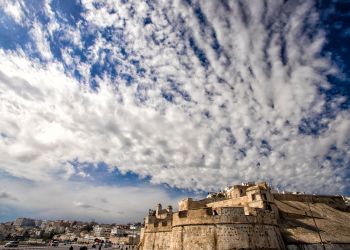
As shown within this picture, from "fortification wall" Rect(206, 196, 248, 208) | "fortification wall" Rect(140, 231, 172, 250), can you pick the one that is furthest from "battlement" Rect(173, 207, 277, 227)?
"fortification wall" Rect(206, 196, 248, 208)

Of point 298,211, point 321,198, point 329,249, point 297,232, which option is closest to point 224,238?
point 297,232

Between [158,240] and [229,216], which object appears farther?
[158,240]

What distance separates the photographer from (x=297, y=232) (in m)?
23.8

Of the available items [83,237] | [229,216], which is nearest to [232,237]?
[229,216]

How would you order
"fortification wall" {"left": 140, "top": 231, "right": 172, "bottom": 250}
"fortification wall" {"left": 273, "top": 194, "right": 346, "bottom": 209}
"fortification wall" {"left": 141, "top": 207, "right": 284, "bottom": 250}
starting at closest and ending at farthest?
"fortification wall" {"left": 141, "top": 207, "right": 284, "bottom": 250}, "fortification wall" {"left": 140, "top": 231, "right": 172, "bottom": 250}, "fortification wall" {"left": 273, "top": 194, "right": 346, "bottom": 209}

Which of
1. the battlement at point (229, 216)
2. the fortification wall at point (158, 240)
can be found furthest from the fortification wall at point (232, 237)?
the fortification wall at point (158, 240)

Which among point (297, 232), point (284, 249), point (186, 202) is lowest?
point (284, 249)

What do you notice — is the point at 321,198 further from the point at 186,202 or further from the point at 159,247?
the point at 159,247

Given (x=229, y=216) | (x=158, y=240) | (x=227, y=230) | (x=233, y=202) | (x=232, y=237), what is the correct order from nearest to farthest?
(x=232, y=237), (x=227, y=230), (x=229, y=216), (x=158, y=240), (x=233, y=202)

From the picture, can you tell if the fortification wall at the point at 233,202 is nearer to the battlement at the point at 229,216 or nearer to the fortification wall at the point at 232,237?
the battlement at the point at 229,216

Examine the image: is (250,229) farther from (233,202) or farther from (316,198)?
(316,198)

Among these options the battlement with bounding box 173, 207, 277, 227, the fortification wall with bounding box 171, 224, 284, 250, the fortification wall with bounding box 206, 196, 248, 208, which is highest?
the fortification wall with bounding box 206, 196, 248, 208

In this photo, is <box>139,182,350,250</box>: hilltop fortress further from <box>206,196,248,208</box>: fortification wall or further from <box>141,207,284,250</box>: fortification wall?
<box>206,196,248,208</box>: fortification wall

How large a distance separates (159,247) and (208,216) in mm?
11532
